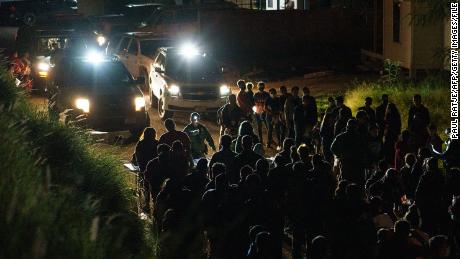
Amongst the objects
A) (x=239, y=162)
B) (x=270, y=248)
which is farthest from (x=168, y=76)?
(x=270, y=248)

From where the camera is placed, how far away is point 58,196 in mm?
7895

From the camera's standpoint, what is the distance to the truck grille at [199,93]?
2291cm

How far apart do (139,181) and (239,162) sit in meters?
1.70

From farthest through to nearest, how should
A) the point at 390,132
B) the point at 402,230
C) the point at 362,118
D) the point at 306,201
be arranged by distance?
the point at 390,132 → the point at 362,118 → the point at 306,201 → the point at 402,230

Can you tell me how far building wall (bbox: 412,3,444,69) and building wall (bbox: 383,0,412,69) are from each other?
0.27 m

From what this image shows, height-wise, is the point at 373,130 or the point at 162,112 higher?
the point at 373,130

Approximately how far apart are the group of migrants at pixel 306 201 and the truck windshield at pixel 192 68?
9420 millimetres

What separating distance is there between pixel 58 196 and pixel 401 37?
21943 mm

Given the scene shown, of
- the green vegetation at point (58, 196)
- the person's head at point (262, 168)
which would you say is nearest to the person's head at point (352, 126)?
the person's head at point (262, 168)

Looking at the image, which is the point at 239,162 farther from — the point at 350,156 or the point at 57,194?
the point at 57,194

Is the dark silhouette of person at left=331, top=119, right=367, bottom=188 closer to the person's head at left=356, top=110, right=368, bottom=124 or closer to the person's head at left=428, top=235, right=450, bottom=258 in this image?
the person's head at left=356, top=110, right=368, bottom=124

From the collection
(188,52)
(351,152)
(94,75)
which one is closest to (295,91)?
(351,152)

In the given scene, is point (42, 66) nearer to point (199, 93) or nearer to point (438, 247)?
point (199, 93)

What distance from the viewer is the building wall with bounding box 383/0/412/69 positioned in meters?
27.6
